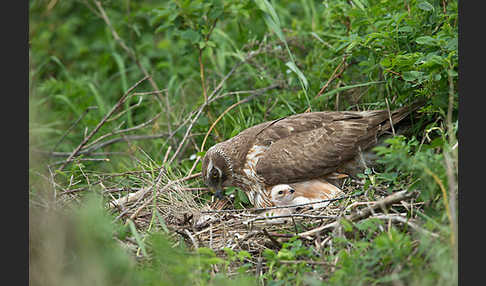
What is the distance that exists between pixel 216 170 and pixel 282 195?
674 millimetres

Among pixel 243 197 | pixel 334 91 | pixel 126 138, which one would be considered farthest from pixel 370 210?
pixel 126 138

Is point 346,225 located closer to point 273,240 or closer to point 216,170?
point 273,240

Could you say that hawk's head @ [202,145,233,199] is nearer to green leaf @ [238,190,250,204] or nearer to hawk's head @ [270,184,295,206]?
green leaf @ [238,190,250,204]

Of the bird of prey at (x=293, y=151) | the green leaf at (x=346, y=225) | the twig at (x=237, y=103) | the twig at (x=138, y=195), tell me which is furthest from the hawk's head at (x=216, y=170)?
the green leaf at (x=346, y=225)

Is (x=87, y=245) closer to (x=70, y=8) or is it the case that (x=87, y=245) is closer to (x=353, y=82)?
(x=353, y=82)

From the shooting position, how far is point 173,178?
189 inches

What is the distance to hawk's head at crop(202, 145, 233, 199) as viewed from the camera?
185 inches

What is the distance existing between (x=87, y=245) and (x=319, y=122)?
8.12ft

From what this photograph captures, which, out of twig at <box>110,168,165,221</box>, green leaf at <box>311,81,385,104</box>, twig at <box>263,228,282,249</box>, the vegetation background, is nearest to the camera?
the vegetation background

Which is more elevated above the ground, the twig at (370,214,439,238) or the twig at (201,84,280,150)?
the twig at (370,214,439,238)

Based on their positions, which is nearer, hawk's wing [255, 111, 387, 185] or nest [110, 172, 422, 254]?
nest [110, 172, 422, 254]

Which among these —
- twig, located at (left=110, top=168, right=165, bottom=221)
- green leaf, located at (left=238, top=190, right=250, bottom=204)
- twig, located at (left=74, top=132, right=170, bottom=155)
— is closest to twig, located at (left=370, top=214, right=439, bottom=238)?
green leaf, located at (left=238, top=190, right=250, bottom=204)

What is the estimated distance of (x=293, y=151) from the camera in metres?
4.50

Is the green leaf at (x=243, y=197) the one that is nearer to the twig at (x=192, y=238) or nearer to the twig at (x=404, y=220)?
the twig at (x=192, y=238)
